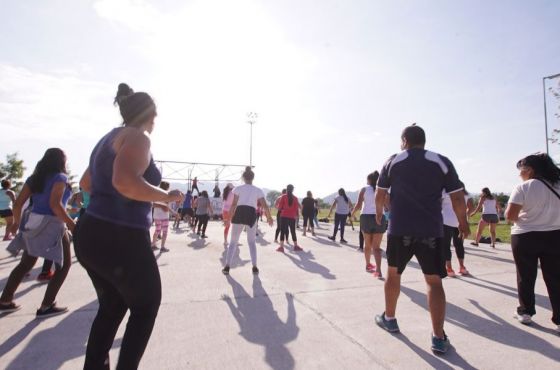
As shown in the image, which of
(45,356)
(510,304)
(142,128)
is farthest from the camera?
(510,304)

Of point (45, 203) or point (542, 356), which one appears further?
point (45, 203)

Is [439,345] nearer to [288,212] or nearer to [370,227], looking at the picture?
[370,227]

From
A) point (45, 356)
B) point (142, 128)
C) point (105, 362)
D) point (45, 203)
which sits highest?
point (142, 128)

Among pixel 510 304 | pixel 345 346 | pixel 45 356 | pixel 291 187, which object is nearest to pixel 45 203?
pixel 45 356

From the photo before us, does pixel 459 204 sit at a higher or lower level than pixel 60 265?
higher

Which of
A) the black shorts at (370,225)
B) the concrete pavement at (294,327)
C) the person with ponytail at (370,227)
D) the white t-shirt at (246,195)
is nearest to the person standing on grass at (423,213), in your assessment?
the concrete pavement at (294,327)

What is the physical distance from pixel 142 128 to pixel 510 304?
4977 mm

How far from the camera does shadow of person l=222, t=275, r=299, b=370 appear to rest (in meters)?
2.84

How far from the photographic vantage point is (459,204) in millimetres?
3125

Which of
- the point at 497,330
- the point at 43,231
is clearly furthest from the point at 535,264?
the point at 43,231

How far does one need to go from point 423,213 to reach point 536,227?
156 centimetres

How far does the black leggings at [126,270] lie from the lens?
5.86 ft

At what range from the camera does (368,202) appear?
6672 millimetres

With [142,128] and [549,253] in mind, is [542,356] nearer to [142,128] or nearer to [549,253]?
[549,253]
